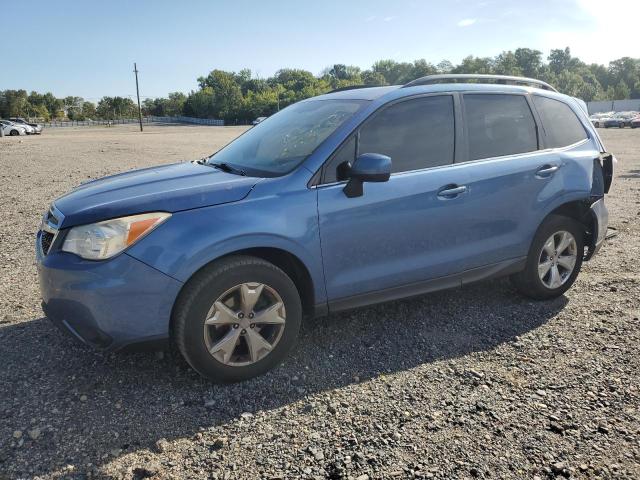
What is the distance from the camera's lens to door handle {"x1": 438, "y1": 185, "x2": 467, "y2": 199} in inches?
147

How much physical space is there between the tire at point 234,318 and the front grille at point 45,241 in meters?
0.94

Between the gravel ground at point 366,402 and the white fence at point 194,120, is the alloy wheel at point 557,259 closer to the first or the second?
the gravel ground at point 366,402

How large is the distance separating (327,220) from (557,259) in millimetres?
2374

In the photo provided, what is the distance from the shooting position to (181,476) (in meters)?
2.46

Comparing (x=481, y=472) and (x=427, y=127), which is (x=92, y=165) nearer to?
(x=427, y=127)

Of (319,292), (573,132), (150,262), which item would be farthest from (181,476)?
(573,132)

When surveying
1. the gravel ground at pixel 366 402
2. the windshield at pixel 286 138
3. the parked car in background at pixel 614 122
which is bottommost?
the gravel ground at pixel 366 402

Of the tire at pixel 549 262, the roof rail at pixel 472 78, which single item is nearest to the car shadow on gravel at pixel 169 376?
the tire at pixel 549 262

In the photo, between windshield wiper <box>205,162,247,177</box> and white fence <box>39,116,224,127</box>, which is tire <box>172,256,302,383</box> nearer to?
windshield wiper <box>205,162,247,177</box>

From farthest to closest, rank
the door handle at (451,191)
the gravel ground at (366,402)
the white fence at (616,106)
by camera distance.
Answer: the white fence at (616,106) < the door handle at (451,191) < the gravel ground at (366,402)

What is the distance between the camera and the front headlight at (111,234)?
2.88m

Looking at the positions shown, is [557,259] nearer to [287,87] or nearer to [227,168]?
[227,168]

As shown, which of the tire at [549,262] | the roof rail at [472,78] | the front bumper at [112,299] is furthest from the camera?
the tire at [549,262]

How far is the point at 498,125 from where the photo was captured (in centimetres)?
418
